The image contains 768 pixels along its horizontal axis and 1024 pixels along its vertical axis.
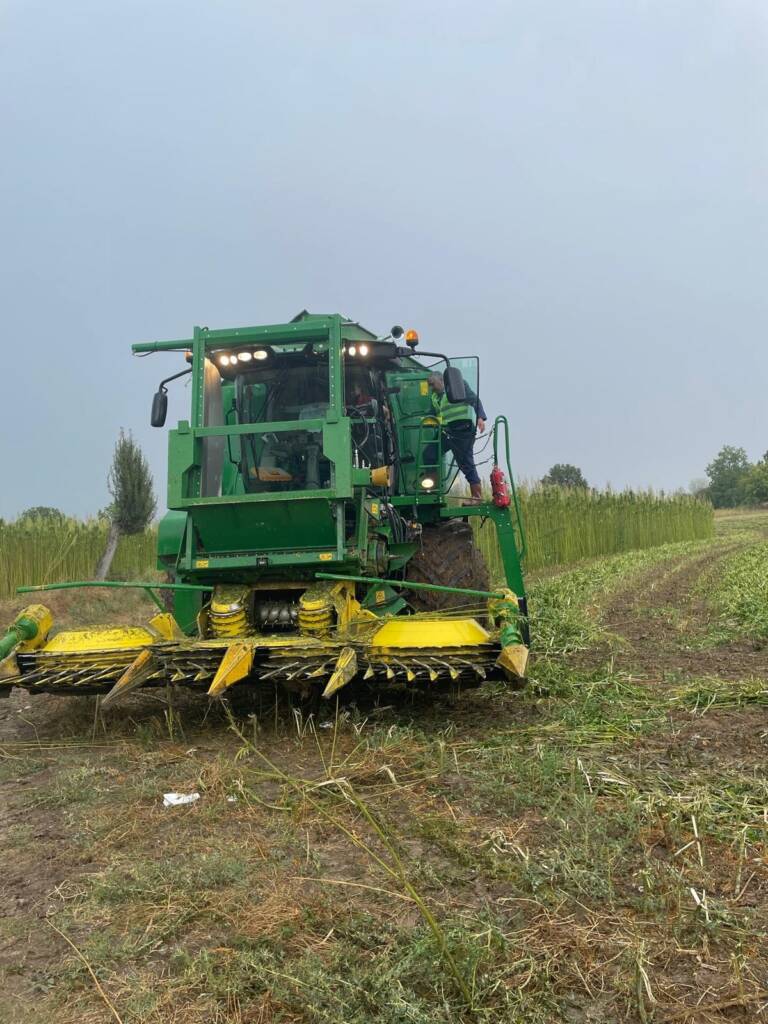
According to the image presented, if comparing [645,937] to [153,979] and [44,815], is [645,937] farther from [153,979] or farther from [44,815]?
[44,815]

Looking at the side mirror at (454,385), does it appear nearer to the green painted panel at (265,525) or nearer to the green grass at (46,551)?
the green painted panel at (265,525)

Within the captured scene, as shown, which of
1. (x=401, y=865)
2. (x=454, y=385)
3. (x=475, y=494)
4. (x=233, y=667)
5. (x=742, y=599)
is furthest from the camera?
(x=742, y=599)

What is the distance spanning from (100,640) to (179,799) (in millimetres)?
1838

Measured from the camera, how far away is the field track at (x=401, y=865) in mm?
2238

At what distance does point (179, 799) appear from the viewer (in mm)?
3834

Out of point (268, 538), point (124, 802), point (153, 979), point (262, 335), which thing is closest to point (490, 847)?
point (153, 979)

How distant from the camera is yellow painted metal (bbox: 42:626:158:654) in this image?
5.18 meters

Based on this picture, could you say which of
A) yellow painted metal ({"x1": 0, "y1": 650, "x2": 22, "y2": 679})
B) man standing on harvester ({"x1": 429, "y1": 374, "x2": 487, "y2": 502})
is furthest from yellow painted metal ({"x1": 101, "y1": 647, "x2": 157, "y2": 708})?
man standing on harvester ({"x1": 429, "y1": 374, "x2": 487, "y2": 502})

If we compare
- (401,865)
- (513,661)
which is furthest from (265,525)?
(401,865)

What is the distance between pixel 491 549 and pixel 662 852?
1275 centimetres

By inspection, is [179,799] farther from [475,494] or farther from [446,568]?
[475,494]

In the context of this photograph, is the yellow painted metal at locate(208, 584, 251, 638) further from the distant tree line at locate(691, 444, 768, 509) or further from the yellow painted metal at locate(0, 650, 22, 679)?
the distant tree line at locate(691, 444, 768, 509)

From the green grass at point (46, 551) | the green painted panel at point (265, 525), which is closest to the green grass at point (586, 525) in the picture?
the green grass at point (46, 551)

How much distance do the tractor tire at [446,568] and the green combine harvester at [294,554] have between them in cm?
2
